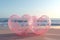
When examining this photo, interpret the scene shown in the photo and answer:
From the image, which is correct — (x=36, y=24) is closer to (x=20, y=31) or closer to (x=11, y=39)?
(x=20, y=31)

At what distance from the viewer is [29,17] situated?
1772cm

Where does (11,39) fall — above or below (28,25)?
below

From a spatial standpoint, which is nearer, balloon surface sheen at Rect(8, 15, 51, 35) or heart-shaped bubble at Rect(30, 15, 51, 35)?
balloon surface sheen at Rect(8, 15, 51, 35)

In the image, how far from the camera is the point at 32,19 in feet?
58.9

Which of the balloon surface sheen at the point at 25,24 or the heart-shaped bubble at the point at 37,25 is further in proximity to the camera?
the heart-shaped bubble at the point at 37,25

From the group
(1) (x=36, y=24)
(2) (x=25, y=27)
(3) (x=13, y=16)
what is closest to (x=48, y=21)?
(1) (x=36, y=24)

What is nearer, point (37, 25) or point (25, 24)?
point (25, 24)

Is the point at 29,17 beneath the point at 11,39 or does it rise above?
above

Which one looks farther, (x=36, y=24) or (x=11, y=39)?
(x=36, y=24)

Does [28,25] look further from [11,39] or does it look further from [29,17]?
[11,39]

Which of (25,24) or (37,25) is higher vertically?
(25,24)

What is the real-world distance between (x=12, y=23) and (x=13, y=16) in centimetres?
67

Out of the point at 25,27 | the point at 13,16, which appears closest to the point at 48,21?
the point at 25,27

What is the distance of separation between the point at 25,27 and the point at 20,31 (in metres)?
0.63
